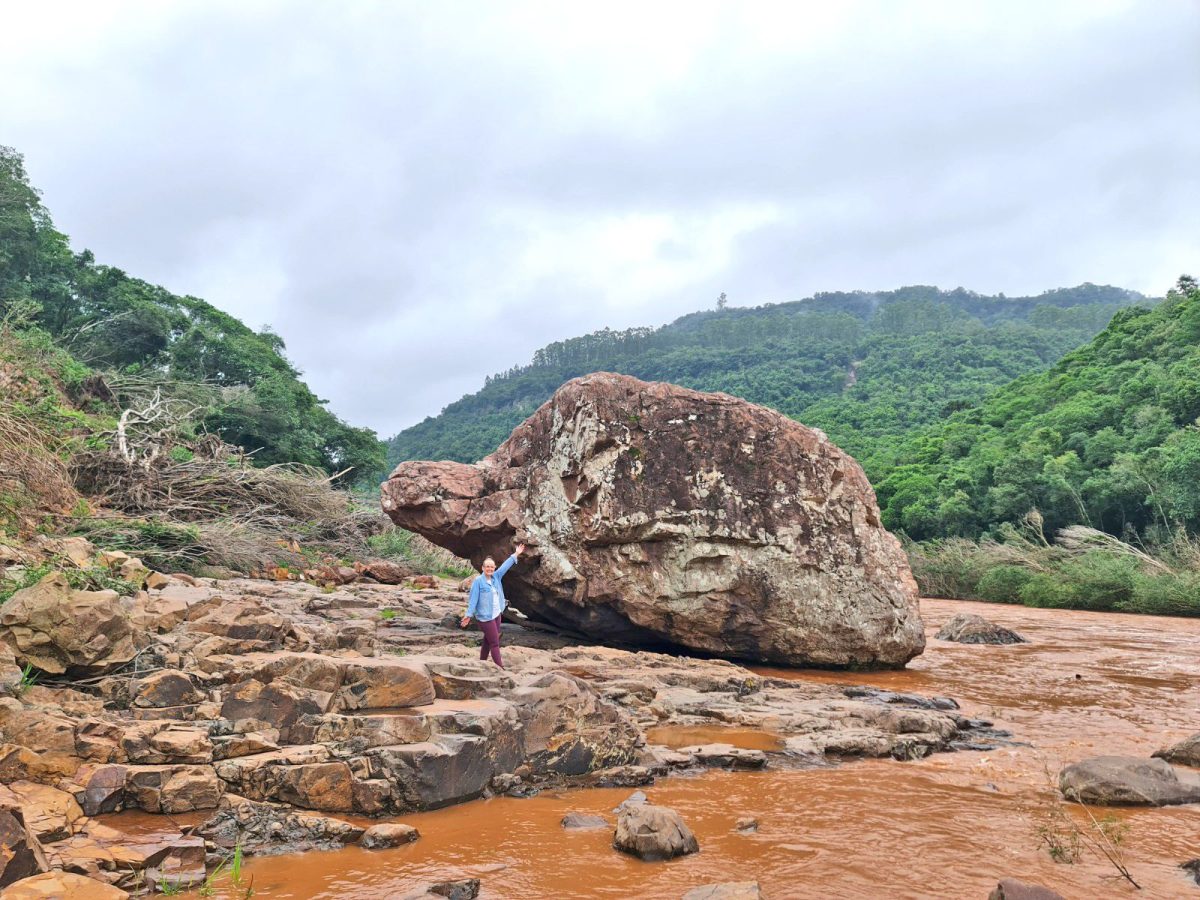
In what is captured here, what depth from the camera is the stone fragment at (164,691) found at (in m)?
5.34

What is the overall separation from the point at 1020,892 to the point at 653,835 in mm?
1791

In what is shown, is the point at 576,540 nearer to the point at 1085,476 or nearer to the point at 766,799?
the point at 766,799

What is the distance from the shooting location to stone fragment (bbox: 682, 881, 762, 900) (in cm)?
372

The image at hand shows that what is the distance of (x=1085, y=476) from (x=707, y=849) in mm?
29072

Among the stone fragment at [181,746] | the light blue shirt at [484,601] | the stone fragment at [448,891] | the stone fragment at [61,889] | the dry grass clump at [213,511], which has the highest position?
the dry grass clump at [213,511]

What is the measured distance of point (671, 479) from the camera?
11.1m

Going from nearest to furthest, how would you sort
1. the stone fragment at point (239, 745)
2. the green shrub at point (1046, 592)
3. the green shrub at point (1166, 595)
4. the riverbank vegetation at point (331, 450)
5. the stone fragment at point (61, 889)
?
the stone fragment at point (61, 889)
the stone fragment at point (239, 745)
the riverbank vegetation at point (331, 450)
the green shrub at point (1166, 595)
the green shrub at point (1046, 592)

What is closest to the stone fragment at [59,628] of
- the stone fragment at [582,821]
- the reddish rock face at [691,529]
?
the stone fragment at [582,821]

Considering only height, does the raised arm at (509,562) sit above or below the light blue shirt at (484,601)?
above

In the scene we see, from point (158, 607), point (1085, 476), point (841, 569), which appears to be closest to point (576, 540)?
point (841, 569)

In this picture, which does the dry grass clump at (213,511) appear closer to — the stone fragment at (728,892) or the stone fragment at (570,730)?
the stone fragment at (570,730)

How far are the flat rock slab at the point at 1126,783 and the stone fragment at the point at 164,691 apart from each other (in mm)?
5946

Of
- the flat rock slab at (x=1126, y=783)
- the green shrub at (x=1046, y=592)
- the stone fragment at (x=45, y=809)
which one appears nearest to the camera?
the stone fragment at (x=45, y=809)

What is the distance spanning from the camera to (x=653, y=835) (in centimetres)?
447
